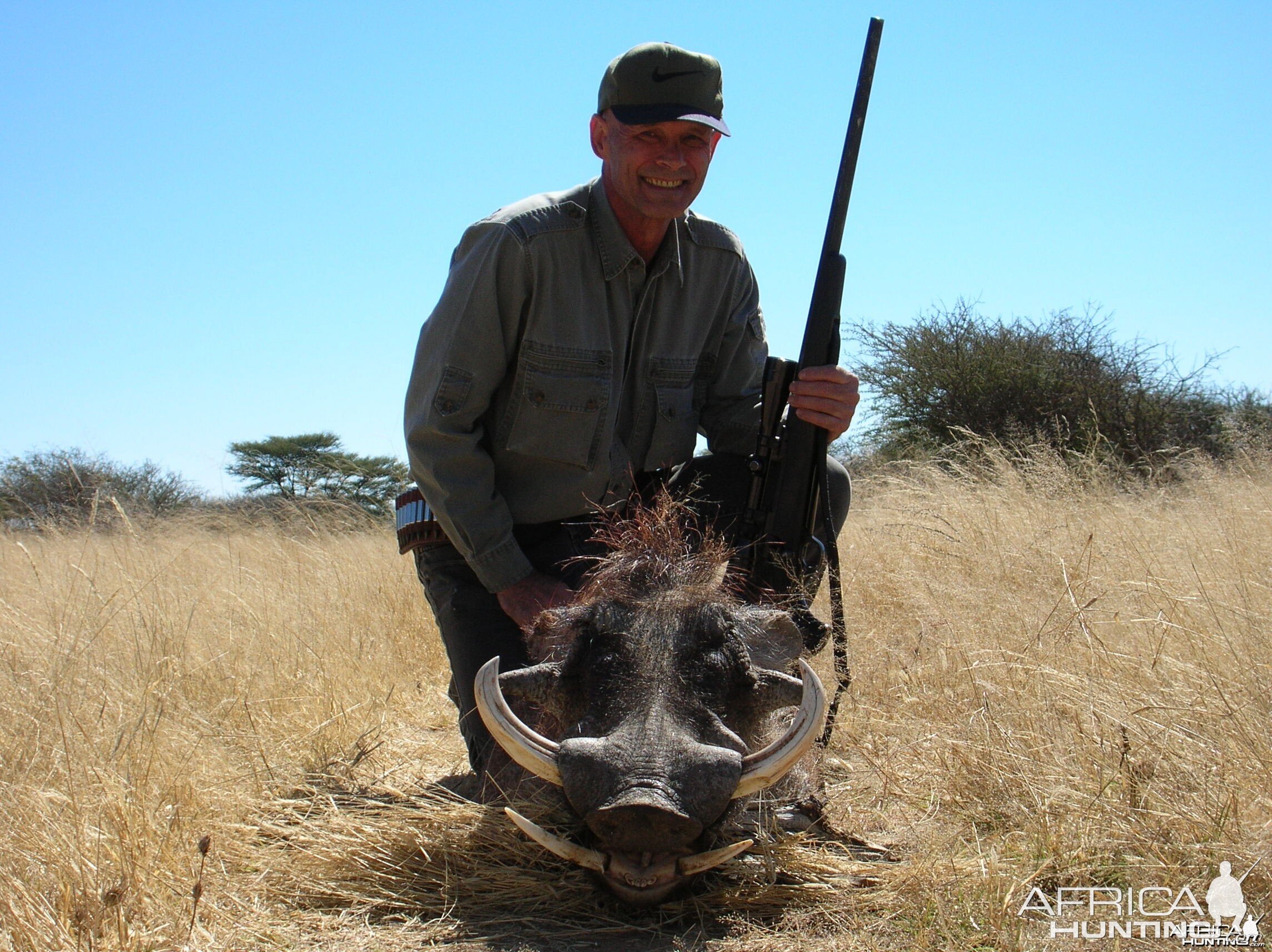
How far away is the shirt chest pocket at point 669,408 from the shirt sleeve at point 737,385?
0.49 ft

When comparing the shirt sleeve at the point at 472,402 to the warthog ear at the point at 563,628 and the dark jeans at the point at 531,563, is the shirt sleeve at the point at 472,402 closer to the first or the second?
the dark jeans at the point at 531,563

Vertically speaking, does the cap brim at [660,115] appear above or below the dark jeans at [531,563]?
above

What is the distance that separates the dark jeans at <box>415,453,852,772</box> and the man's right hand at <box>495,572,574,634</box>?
11cm

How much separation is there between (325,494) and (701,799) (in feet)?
32.9

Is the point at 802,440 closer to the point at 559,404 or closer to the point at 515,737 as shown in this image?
the point at 559,404

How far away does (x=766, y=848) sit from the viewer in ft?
7.80

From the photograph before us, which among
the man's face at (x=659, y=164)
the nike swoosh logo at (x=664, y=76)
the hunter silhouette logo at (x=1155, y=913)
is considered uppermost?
the nike swoosh logo at (x=664, y=76)

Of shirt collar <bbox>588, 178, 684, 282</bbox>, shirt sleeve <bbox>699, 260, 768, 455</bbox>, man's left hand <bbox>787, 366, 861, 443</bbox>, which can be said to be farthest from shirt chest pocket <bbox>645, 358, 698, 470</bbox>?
man's left hand <bbox>787, 366, 861, 443</bbox>

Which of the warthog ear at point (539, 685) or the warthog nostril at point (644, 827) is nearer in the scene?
the warthog nostril at point (644, 827)

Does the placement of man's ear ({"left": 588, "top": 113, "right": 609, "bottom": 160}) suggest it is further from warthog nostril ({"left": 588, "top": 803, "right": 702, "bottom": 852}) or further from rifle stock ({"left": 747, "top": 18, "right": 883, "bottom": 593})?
warthog nostril ({"left": 588, "top": 803, "right": 702, "bottom": 852})

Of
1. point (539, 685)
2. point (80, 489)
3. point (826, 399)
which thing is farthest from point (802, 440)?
point (80, 489)

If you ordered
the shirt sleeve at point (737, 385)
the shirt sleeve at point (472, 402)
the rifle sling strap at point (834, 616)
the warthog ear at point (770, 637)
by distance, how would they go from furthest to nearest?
1. the shirt sleeve at point (737, 385)
2. the shirt sleeve at point (472, 402)
3. the rifle sling strap at point (834, 616)
4. the warthog ear at point (770, 637)

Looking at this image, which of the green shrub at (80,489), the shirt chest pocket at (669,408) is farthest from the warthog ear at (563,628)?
the green shrub at (80,489)

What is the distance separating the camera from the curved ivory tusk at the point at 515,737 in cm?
214
